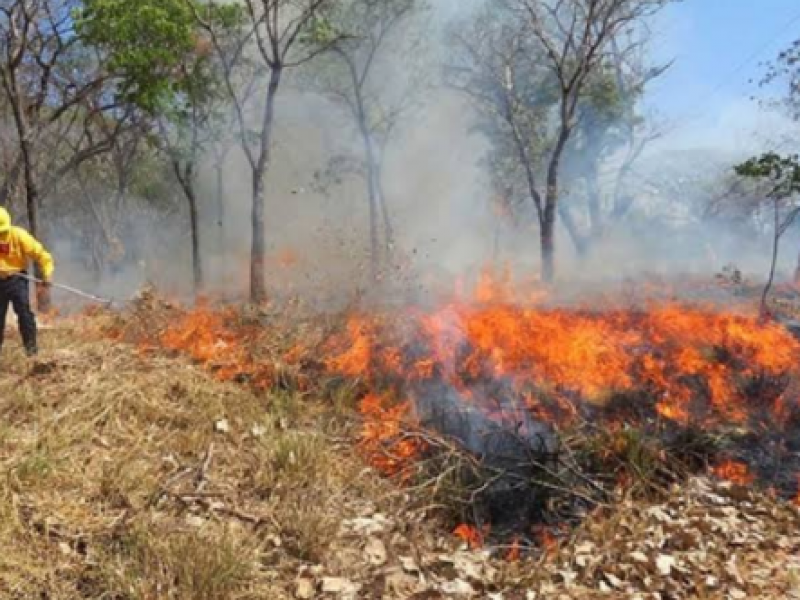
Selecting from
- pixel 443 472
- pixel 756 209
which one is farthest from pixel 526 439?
pixel 756 209

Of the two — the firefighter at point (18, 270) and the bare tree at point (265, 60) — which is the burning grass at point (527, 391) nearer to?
the firefighter at point (18, 270)

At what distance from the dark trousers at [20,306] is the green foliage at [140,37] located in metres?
8.43

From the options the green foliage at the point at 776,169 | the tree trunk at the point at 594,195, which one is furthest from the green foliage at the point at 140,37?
the tree trunk at the point at 594,195

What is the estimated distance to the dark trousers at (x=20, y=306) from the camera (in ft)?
24.8

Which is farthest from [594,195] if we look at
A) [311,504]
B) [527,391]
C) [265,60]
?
[311,504]

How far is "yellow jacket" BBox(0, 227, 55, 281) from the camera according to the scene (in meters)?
7.49

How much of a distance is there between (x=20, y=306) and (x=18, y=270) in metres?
0.40

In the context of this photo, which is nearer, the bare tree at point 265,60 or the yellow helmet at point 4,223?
the yellow helmet at point 4,223

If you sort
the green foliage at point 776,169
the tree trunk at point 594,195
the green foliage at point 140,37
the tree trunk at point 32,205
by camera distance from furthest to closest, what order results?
the tree trunk at point 594,195 < the green foliage at point 140,37 < the tree trunk at point 32,205 < the green foliage at point 776,169

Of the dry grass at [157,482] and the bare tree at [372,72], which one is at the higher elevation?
the bare tree at [372,72]

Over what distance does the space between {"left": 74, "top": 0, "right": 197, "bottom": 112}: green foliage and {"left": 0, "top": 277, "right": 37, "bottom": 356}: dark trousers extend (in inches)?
332

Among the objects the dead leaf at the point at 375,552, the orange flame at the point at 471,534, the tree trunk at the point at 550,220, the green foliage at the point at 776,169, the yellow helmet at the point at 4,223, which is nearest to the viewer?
the dead leaf at the point at 375,552

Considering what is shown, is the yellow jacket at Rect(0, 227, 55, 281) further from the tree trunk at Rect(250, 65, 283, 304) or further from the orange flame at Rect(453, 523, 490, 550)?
the tree trunk at Rect(250, 65, 283, 304)

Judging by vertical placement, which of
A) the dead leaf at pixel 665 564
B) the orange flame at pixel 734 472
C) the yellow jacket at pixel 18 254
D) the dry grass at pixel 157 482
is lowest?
the dead leaf at pixel 665 564
